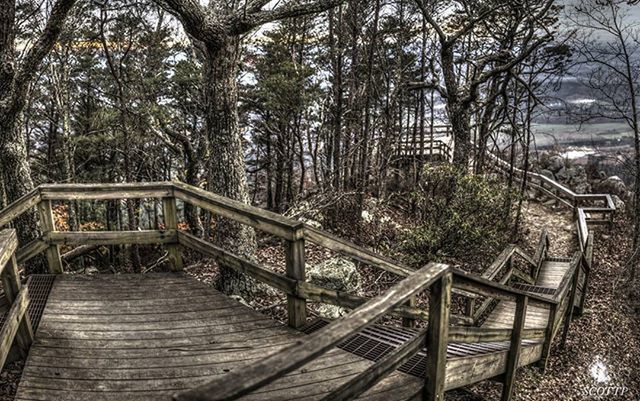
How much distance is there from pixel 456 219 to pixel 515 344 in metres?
5.35

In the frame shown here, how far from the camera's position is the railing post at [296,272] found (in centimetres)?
420

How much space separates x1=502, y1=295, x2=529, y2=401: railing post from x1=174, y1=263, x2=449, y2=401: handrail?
2.22 metres

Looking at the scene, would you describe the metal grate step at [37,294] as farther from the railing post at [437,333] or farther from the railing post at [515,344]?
the railing post at [515,344]

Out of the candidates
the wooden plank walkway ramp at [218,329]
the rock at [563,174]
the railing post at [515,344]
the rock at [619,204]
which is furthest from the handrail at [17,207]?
the rock at [563,174]

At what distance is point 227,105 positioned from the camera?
259 inches

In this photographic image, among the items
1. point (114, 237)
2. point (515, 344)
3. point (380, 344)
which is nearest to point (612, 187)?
point (515, 344)

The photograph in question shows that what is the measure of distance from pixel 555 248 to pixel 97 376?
49.9 ft

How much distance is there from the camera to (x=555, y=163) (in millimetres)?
27641

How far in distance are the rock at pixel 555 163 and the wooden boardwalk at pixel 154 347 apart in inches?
1068

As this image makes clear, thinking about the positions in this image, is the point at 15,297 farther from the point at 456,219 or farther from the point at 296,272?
the point at 456,219

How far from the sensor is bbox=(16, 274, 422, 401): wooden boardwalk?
3.51 meters

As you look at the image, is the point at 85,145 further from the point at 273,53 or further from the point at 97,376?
the point at 97,376

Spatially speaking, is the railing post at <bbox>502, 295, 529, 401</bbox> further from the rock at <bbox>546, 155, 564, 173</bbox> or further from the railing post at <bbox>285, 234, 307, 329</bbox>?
the rock at <bbox>546, 155, 564, 173</bbox>

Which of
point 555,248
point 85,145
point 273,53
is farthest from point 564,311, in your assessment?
point 85,145
